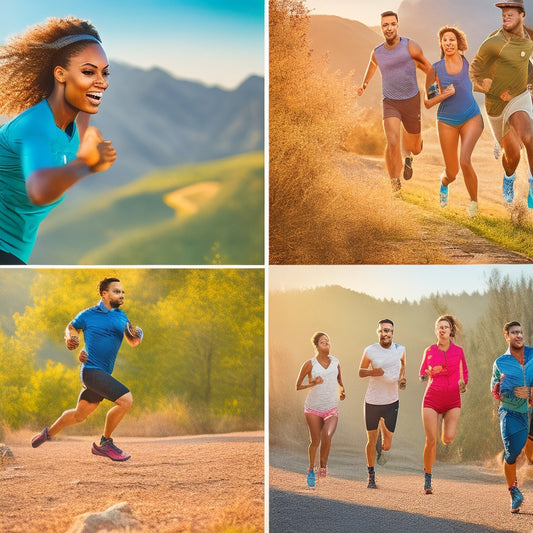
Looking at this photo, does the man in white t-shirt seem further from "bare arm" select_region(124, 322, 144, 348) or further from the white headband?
the white headband

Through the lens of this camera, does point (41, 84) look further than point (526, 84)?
No

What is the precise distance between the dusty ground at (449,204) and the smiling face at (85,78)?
1.52m

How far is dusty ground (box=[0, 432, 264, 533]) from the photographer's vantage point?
13.1 feet

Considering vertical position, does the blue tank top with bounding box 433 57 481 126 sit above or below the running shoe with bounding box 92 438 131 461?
above

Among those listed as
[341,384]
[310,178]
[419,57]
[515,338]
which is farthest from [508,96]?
[341,384]

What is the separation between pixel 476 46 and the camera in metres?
4.27

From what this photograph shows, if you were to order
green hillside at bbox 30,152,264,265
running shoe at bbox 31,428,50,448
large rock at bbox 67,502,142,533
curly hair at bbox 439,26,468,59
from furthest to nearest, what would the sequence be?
1. curly hair at bbox 439,26,468,59
2. green hillside at bbox 30,152,264,265
3. running shoe at bbox 31,428,50,448
4. large rock at bbox 67,502,142,533

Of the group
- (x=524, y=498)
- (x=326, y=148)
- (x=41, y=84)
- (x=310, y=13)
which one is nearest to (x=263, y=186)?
(x=326, y=148)

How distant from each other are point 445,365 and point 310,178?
1423mm

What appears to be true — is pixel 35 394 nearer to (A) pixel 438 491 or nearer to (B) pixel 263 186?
(B) pixel 263 186

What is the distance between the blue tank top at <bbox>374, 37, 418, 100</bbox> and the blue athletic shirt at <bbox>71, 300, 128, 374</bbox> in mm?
2204

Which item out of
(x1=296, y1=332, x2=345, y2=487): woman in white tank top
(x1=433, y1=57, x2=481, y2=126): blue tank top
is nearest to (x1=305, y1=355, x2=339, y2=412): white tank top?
(x1=296, y1=332, x2=345, y2=487): woman in white tank top

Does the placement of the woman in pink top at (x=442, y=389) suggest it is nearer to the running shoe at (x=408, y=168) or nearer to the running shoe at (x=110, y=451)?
the running shoe at (x=408, y=168)

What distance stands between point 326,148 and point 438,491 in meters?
2.21
